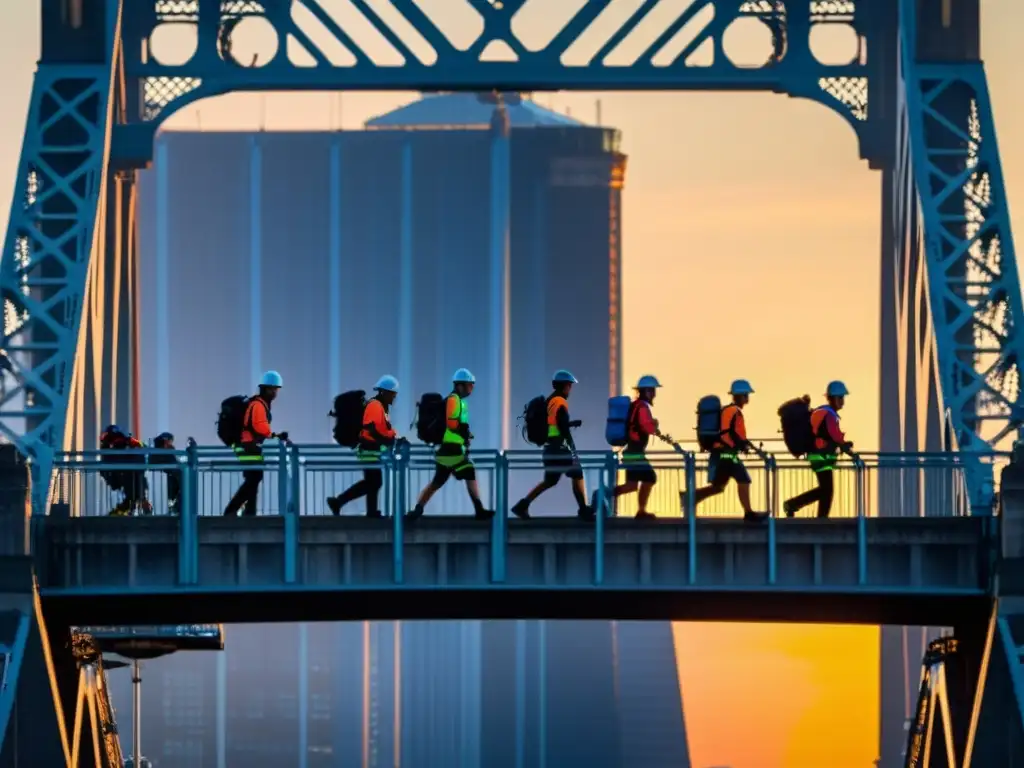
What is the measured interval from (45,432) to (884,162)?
14.3 metres

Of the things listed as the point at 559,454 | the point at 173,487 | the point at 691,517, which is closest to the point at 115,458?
the point at 173,487

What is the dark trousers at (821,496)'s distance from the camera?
39.0 metres

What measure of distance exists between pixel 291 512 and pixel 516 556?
2.60 m

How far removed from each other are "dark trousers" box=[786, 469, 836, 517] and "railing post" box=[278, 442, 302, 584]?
5682 mm

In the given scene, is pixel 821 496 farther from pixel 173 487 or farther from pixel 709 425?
pixel 173 487

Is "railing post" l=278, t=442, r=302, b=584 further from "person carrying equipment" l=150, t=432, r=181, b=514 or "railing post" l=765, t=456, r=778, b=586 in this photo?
"railing post" l=765, t=456, r=778, b=586

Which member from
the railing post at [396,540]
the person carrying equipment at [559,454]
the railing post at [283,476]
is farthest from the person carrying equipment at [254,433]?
the person carrying equipment at [559,454]

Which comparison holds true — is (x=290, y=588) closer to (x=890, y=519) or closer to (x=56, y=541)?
(x=56, y=541)

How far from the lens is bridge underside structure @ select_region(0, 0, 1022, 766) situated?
4453 cm

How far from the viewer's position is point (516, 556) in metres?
38.5

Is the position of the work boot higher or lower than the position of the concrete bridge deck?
higher

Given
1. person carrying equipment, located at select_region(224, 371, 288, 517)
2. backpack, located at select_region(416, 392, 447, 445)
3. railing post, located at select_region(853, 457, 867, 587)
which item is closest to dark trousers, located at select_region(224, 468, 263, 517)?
person carrying equipment, located at select_region(224, 371, 288, 517)

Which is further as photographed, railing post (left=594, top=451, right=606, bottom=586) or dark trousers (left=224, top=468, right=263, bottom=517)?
dark trousers (left=224, top=468, right=263, bottom=517)

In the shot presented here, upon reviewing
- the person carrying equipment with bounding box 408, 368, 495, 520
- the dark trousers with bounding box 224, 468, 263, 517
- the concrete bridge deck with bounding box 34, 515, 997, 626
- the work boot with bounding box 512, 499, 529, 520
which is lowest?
the concrete bridge deck with bounding box 34, 515, 997, 626
